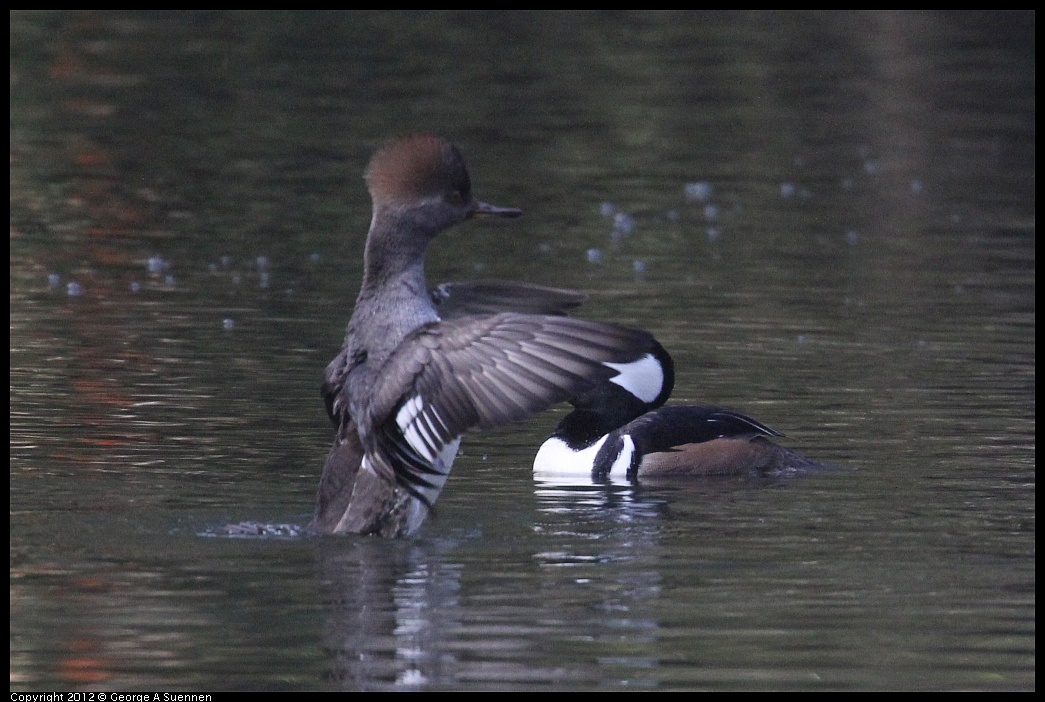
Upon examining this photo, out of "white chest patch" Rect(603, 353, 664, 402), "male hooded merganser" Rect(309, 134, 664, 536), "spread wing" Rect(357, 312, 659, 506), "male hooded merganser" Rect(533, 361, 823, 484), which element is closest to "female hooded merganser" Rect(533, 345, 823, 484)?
"male hooded merganser" Rect(533, 361, 823, 484)

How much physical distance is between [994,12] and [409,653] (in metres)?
30.5

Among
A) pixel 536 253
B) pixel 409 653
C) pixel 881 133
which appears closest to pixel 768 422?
pixel 409 653

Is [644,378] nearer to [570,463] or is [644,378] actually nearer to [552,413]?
[570,463]

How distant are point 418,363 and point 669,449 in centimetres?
254

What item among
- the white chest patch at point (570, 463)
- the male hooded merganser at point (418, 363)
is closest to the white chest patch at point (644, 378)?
the white chest patch at point (570, 463)

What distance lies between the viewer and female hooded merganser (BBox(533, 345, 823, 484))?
9.23 metres

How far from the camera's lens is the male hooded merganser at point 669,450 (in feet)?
30.3

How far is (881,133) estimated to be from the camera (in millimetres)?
22625

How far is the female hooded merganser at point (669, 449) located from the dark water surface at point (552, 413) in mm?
170

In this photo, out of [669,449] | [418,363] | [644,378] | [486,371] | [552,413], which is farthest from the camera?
[552,413]

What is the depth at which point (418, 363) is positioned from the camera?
7.16 meters

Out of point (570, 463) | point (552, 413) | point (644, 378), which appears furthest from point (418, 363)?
point (552, 413)

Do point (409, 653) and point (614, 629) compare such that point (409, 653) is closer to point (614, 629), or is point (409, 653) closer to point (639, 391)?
point (614, 629)

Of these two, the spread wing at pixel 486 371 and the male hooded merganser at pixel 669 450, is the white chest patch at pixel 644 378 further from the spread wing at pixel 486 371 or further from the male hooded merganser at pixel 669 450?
the spread wing at pixel 486 371
